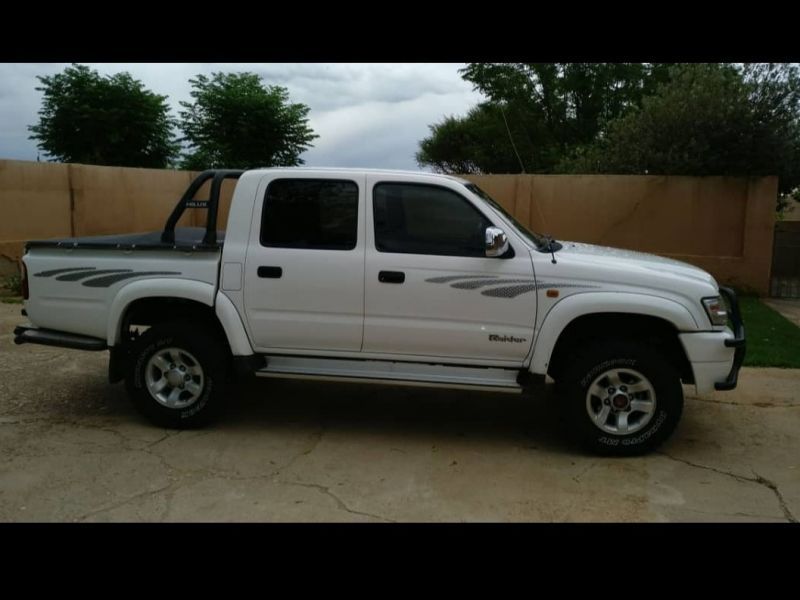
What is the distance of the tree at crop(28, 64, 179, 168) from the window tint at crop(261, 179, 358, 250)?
14.6 meters

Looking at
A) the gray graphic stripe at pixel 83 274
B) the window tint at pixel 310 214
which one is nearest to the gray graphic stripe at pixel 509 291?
the window tint at pixel 310 214

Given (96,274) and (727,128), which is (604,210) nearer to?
(727,128)

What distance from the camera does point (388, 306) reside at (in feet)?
16.0

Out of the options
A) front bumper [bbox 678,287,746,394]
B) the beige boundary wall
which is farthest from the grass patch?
front bumper [bbox 678,287,746,394]

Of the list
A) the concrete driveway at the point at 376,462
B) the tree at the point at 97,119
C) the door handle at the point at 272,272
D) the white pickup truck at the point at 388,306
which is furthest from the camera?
the tree at the point at 97,119

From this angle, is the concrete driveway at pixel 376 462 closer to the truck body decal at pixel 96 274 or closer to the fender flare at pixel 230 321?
the fender flare at pixel 230 321

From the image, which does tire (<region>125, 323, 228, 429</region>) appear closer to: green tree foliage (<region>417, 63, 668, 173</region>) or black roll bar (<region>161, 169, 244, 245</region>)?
black roll bar (<region>161, 169, 244, 245</region>)

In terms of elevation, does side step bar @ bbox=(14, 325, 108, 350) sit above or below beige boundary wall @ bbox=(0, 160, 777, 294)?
below

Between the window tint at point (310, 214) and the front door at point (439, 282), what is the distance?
166 mm

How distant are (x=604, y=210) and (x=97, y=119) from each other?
1277cm

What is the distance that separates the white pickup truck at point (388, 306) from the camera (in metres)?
4.70

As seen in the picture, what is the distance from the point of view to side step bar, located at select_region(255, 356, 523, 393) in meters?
4.83

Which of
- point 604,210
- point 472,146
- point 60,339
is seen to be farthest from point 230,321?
point 472,146
